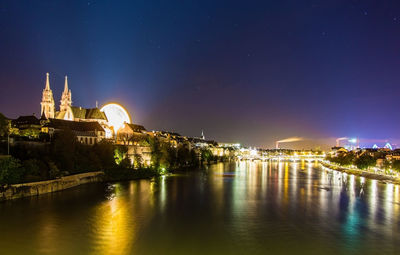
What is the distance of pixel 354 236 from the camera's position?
13953 mm

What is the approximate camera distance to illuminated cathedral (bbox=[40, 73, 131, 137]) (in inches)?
1900

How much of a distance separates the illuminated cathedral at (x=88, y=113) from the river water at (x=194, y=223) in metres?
25.9

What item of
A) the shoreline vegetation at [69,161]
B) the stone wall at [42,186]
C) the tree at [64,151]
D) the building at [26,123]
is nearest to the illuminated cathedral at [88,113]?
the building at [26,123]

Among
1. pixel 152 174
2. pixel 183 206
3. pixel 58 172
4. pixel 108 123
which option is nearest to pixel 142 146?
pixel 152 174

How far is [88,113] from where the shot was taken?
49.1 meters

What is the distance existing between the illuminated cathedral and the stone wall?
22.7 meters

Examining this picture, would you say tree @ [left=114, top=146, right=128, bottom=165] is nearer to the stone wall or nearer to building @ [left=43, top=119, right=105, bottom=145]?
building @ [left=43, top=119, right=105, bottom=145]

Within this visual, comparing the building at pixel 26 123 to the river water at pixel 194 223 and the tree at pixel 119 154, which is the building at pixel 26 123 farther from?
the river water at pixel 194 223

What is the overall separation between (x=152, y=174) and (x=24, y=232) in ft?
70.9

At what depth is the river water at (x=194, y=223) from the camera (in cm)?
1195

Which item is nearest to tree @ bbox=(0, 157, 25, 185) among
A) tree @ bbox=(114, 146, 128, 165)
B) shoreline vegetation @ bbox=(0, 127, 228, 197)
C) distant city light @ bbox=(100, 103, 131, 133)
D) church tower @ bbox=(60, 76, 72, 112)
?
shoreline vegetation @ bbox=(0, 127, 228, 197)

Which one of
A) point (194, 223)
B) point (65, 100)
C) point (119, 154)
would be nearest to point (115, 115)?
point (65, 100)

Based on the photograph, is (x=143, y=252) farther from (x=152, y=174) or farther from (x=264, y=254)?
(x=152, y=174)

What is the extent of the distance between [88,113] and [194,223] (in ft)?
125
